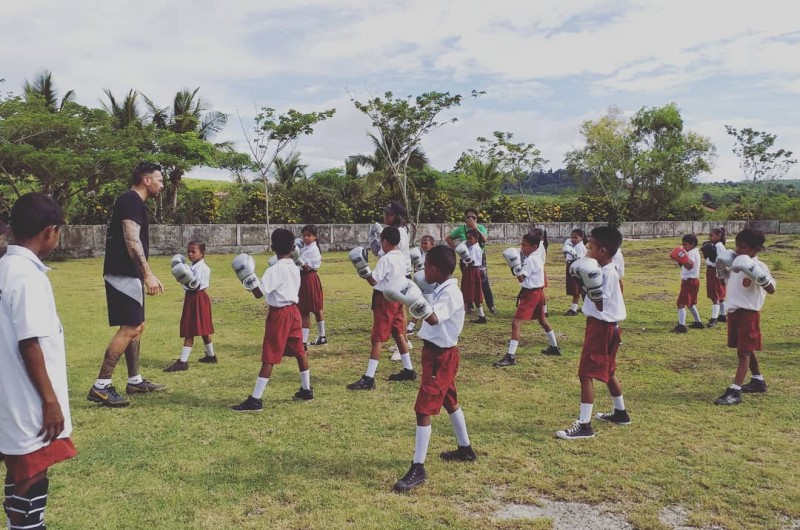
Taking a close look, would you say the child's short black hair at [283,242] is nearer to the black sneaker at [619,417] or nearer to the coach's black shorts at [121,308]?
the coach's black shorts at [121,308]

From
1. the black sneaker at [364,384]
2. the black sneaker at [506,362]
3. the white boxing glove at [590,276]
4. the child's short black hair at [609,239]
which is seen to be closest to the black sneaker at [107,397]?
the black sneaker at [364,384]

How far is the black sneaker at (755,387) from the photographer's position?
258 inches

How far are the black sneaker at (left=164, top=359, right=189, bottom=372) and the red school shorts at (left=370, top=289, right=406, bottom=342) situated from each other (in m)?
2.51

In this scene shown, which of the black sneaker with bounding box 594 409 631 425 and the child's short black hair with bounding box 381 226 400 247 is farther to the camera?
the child's short black hair with bounding box 381 226 400 247

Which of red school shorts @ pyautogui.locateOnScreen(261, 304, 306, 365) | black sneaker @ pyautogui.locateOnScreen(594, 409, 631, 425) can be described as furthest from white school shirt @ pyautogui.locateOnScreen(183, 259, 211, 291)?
black sneaker @ pyautogui.locateOnScreen(594, 409, 631, 425)

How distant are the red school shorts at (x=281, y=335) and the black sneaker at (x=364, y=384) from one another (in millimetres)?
909

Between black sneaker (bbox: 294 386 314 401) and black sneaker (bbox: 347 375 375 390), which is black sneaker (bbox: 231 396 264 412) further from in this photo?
black sneaker (bbox: 347 375 375 390)

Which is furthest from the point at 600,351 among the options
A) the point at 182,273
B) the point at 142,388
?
the point at 142,388

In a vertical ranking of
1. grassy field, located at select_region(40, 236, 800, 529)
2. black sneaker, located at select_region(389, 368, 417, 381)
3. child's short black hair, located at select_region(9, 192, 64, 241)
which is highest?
child's short black hair, located at select_region(9, 192, 64, 241)

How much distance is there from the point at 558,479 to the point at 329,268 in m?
17.8

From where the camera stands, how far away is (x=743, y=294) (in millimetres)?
6301

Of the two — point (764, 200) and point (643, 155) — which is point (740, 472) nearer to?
point (643, 155)

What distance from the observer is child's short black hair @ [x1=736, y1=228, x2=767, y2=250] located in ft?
20.3

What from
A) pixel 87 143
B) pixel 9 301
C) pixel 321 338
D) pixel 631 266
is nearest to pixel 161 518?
pixel 9 301
